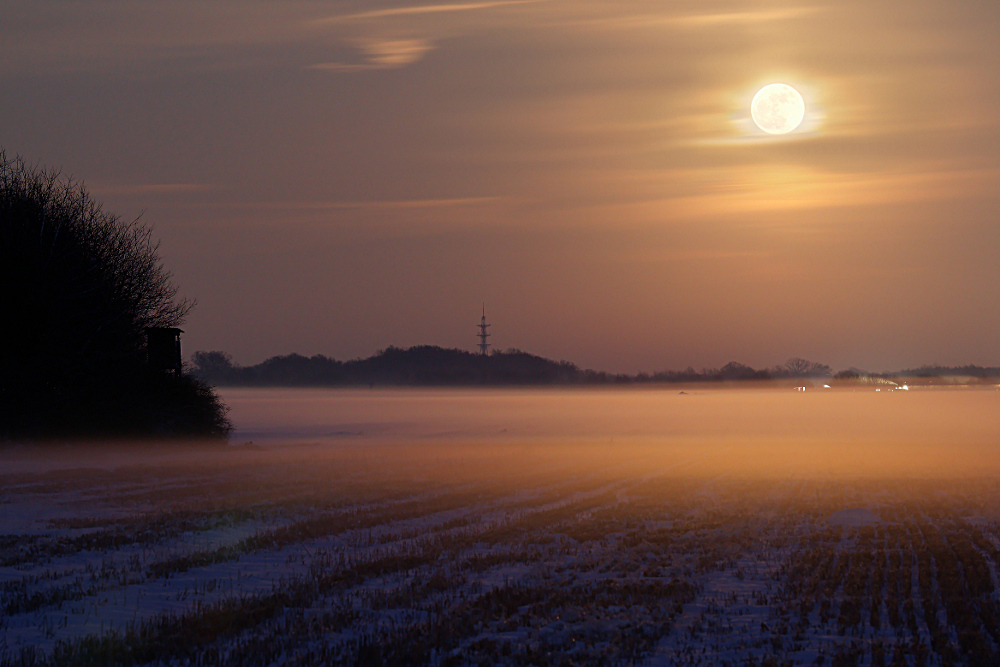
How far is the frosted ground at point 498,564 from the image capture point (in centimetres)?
941

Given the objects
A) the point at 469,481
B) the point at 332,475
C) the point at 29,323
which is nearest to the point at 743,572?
the point at 469,481

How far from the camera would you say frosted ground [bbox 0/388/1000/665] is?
941 centimetres

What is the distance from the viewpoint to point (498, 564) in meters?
13.8

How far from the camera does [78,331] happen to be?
38656 millimetres

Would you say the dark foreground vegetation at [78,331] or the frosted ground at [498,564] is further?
the dark foreground vegetation at [78,331]

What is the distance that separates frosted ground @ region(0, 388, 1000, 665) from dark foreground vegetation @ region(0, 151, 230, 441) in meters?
6.09

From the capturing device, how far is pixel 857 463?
110 feet

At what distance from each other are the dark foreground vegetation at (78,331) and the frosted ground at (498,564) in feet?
20.0

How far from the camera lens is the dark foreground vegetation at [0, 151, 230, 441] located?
1452 inches

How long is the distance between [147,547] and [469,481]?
12540mm

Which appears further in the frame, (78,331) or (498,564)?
(78,331)

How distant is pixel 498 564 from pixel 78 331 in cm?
3120

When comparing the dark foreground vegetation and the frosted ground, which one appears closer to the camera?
the frosted ground

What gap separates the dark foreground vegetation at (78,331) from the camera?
121 feet
